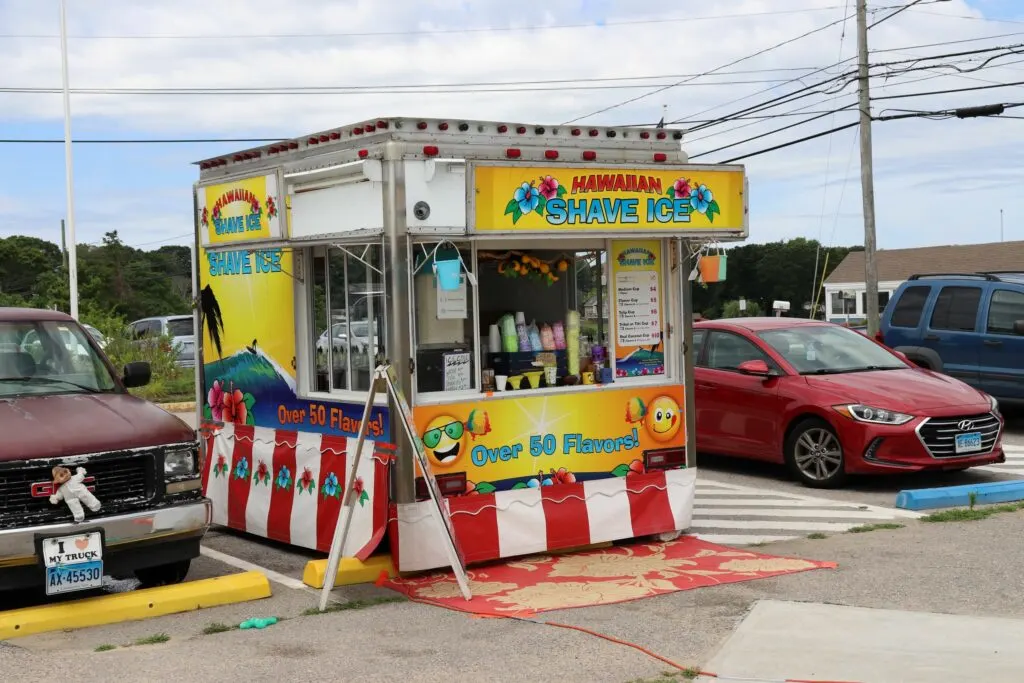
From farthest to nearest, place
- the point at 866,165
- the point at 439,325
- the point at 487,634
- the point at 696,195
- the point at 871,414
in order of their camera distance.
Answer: the point at 866,165 → the point at 871,414 → the point at 696,195 → the point at 439,325 → the point at 487,634

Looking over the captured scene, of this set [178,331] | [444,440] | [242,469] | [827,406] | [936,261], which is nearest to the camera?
[444,440]

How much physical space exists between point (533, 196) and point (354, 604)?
114 inches

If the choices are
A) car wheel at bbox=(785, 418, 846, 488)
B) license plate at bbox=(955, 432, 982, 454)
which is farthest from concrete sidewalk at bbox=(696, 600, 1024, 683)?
license plate at bbox=(955, 432, 982, 454)

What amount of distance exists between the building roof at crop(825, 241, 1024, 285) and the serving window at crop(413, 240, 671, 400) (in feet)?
148

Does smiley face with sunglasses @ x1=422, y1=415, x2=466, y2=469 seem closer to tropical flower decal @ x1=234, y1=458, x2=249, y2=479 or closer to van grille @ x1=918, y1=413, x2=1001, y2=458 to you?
tropical flower decal @ x1=234, y1=458, x2=249, y2=479

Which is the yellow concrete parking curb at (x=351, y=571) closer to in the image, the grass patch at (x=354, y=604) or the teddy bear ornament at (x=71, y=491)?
the grass patch at (x=354, y=604)

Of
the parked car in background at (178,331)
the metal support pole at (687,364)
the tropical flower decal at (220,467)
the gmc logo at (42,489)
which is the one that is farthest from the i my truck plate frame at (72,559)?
the parked car in background at (178,331)

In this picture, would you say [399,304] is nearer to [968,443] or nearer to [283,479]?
[283,479]

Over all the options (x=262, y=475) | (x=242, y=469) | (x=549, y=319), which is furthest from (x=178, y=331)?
(x=549, y=319)

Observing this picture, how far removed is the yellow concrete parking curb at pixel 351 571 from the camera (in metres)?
8.22

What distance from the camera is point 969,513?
996cm

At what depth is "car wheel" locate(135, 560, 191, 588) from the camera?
8289 mm

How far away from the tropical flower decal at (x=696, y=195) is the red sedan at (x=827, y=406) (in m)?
3.29

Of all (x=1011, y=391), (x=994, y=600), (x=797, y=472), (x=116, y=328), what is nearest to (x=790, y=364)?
(x=797, y=472)
